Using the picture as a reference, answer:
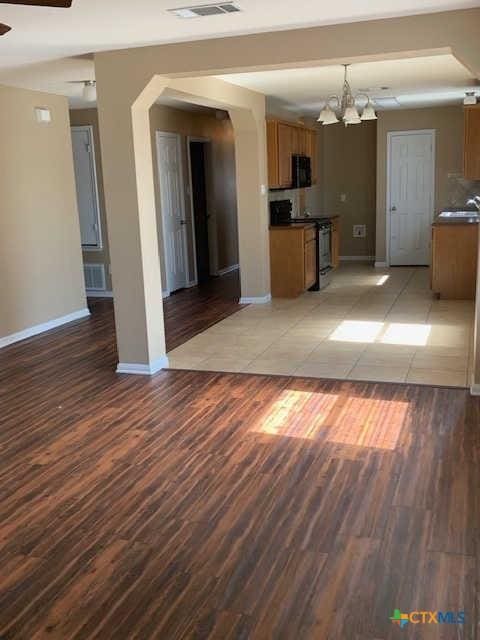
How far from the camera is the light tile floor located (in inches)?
201

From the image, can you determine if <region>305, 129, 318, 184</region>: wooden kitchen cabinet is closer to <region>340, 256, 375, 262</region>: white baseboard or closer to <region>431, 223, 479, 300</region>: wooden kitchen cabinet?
<region>340, 256, 375, 262</region>: white baseboard

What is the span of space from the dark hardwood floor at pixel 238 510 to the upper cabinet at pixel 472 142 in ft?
12.0

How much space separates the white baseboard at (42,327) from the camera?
6418mm

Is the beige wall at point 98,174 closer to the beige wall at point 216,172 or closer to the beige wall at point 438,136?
the beige wall at point 216,172

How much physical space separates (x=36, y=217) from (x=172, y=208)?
2.48 m

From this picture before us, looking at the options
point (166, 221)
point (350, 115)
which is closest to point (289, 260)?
point (166, 221)

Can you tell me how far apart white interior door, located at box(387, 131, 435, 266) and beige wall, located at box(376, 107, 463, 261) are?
90 millimetres

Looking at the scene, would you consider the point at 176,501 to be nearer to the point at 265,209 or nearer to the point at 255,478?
the point at 255,478

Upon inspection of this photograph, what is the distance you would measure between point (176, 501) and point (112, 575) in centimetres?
63

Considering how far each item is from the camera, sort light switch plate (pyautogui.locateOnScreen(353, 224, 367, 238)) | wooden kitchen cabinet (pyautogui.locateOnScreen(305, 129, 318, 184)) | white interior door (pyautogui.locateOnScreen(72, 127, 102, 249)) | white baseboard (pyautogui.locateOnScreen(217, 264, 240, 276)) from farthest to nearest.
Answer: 1. light switch plate (pyautogui.locateOnScreen(353, 224, 367, 238))
2. white baseboard (pyautogui.locateOnScreen(217, 264, 240, 276))
3. wooden kitchen cabinet (pyautogui.locateOnScreen(305, 129, 318, 184))
4. white interior door (pyautogui.locateOnScreen(72, 127, 102, 249))

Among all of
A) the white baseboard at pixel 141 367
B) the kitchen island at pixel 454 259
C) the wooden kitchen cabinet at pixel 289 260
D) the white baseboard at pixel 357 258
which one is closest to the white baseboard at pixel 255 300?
the wooden kitchen cabinet at pixel 289 260

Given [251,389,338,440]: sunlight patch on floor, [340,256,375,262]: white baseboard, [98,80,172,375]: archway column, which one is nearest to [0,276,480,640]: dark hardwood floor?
[251,389,338,440]: sunlight patch on floor

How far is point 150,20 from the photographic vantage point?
390 cm

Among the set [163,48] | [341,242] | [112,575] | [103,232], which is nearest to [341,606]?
[112,575]
